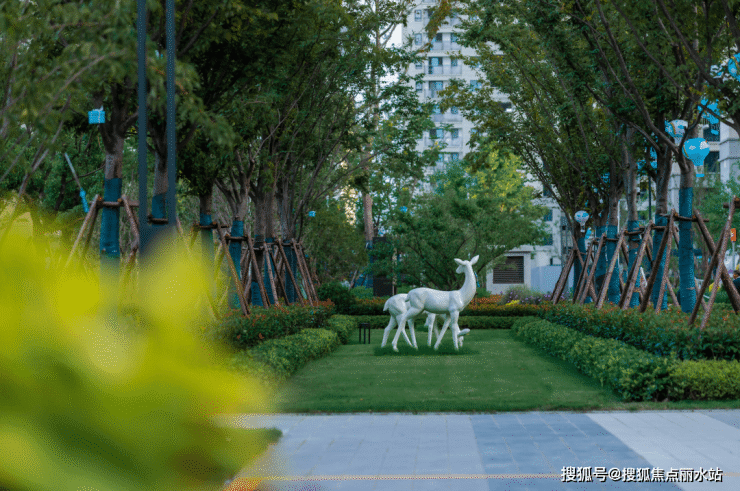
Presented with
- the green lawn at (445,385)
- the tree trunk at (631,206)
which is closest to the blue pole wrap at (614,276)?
the tree trunk at (631,206)

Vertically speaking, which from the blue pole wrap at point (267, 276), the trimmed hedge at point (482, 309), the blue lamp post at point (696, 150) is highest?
the blue lamp post at point (696, 150)

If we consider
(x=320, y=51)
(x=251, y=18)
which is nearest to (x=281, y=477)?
(x=251, y=18)

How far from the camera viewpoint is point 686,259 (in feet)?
44.9

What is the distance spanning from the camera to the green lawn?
31.7 feet

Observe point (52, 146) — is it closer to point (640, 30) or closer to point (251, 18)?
point (251, 18)

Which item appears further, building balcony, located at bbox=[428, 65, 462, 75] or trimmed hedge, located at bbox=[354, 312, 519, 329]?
building balcony, located at bbox=[428, 65, 462, 75]

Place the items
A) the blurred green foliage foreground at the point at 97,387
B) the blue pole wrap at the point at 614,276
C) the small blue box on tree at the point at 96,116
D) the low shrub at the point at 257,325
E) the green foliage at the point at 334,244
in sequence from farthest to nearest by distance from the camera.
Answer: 1. the green foliage at the point at 334,244
2. the blue pole wrap at the point at 614,276
3. the low shrub at the point at 257,325
4. the small blue box on tree at the point at 96,116
5. the blurred green foliage foreground at the point at 97,387

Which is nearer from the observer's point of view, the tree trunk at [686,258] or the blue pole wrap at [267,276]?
the tree trunk at [686,258]

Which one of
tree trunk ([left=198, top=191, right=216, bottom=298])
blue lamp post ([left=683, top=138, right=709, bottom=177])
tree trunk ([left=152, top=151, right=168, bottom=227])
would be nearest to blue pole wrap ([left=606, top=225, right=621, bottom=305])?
blue lamp post ([left=683, top=138, right=709, bottom=177])

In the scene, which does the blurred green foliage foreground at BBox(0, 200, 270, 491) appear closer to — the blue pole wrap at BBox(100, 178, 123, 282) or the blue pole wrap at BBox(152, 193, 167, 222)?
the blue pole wrap at BBox(100, 178, 123, 282)

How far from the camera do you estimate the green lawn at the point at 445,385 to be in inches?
380

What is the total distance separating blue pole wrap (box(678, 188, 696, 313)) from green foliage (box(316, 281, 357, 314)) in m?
Answer: 16.5

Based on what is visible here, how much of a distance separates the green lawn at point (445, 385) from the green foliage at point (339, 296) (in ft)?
37.2

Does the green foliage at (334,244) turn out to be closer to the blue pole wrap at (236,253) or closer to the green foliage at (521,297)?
the green foliage at (521,297)
